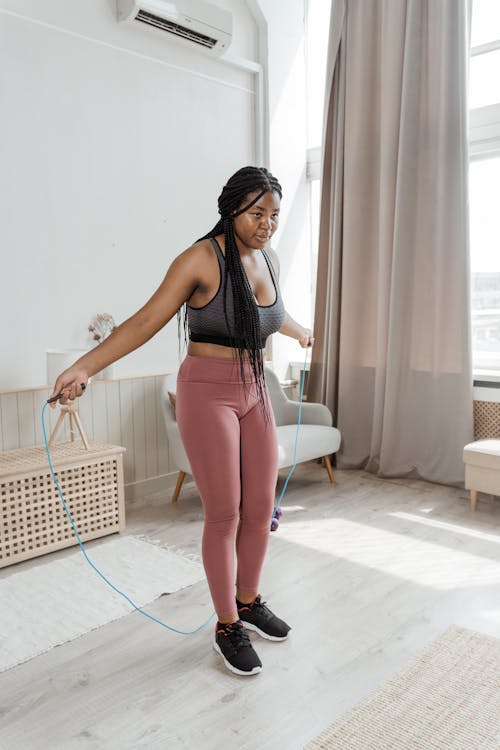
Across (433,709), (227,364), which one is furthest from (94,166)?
(433,709)

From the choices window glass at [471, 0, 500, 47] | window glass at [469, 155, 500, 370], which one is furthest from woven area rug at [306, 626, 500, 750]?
window glass at [471, 0, 500, 47]

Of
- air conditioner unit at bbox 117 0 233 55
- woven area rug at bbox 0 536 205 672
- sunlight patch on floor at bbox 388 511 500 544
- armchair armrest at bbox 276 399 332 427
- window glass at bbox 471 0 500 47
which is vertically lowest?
woven area rug at bbox 0 536 205 672

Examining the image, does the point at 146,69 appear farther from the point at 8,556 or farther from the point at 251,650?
the point at 251,650

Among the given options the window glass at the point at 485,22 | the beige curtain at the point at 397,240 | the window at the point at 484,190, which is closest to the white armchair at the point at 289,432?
the beige curtain at the point at 397,240

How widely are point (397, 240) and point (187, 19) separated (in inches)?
64.8

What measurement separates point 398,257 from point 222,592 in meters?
2.49

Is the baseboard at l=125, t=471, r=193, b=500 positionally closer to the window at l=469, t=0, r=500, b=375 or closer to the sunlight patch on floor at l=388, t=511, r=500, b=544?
the sunlight patch on floor at l=388, t=511, r=500, b=544

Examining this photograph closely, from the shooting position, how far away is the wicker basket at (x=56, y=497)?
2.70m

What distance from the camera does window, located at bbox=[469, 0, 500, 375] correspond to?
12.3 feet

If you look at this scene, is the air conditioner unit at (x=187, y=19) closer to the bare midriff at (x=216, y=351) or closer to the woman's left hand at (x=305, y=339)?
the woman's left hand at (x=305, y=339)

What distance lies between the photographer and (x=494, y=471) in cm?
326

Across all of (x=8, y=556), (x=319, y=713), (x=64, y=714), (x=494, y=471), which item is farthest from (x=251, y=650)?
(x=494, y=471)

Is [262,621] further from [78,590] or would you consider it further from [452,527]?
[452,527]

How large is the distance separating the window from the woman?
7.65 feet
